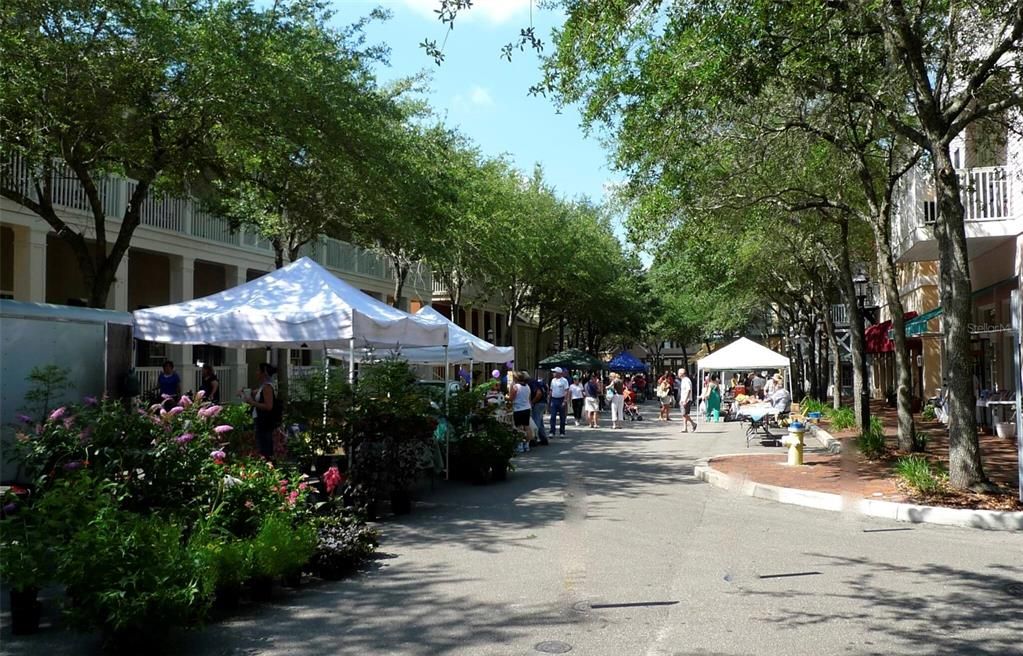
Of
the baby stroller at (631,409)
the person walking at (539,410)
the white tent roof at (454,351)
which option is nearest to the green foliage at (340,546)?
the white tent roof at (454,351)

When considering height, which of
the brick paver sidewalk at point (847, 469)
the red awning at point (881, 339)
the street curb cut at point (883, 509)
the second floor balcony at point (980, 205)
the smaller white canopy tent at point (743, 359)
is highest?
the second floor balcony at point (980, 205)

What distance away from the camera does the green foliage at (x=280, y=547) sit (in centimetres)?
643

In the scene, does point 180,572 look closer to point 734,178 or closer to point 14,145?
point 14,145

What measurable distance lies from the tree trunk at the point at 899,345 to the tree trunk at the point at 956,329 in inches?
158

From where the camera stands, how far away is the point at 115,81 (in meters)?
12.8

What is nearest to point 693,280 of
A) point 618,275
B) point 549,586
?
point 618,275

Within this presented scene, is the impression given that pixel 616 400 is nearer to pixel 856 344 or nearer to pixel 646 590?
pixel 856 344

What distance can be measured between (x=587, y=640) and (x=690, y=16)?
30.2ft

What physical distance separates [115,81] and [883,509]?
12070 mm

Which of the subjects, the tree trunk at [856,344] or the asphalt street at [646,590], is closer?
the asphalt street at [646,590]

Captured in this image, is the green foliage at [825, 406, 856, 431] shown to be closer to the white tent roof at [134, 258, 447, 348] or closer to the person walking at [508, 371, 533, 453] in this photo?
the person walking at [508, 371, 533, 453]

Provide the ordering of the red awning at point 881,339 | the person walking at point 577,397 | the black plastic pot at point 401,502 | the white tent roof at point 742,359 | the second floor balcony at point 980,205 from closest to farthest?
1. the black plastic pot at point 401,502
2. the second floor balcony at point 980,205
3. the person walking at point 577,397
4. the white tent roof at point 742,359
5. the red awning at point 881,339

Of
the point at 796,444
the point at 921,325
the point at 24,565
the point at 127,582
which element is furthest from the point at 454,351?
the point at 127,582

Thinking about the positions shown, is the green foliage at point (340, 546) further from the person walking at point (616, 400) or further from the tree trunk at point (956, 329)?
the person walking at point (616, 400)
